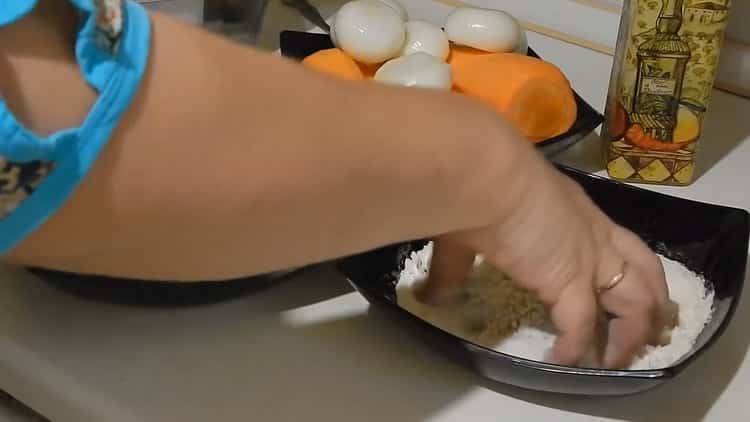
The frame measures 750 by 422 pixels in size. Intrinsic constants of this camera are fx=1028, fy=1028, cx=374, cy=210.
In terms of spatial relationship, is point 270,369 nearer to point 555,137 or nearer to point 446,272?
point 446,272

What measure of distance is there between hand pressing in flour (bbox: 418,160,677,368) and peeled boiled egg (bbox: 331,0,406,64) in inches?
8.2

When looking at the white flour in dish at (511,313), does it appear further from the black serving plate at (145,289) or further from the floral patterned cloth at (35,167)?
the floral patterned cloth at (35,167)

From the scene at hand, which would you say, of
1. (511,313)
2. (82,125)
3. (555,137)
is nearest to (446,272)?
(511,313)

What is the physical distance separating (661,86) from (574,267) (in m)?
0.21

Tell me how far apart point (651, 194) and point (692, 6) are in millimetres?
120

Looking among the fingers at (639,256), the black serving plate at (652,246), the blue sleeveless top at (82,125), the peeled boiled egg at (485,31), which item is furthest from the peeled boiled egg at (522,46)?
the blue sleeveless top at (82,125)

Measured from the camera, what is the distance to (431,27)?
76 cm

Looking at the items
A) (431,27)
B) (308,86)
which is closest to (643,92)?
(431,27)

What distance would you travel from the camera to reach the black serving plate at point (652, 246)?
20.0 inches

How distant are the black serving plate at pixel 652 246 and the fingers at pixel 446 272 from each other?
23mm

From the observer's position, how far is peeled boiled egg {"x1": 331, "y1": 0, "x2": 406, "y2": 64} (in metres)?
0.73

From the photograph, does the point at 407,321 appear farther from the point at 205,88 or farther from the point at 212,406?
the point at 205,88

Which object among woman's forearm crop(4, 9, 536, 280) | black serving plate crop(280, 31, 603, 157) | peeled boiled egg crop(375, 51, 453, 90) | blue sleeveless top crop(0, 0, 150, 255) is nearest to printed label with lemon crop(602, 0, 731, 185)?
black serving plate crop(280, 31, 603, 157)

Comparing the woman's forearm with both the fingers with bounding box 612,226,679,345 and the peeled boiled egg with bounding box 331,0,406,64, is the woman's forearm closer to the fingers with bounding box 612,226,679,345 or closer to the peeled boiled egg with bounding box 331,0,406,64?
the fingers with bounding box 612,226,679,345
